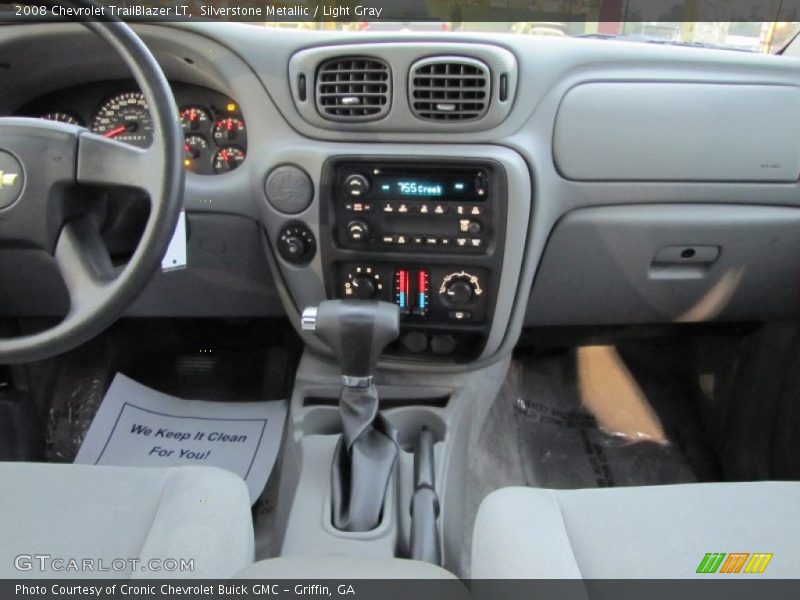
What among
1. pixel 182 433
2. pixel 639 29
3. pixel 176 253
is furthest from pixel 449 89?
pixel 182 433

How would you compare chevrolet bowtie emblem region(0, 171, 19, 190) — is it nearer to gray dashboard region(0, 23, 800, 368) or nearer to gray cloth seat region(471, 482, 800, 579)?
gray dashboard region(0, 23, 800, 368)

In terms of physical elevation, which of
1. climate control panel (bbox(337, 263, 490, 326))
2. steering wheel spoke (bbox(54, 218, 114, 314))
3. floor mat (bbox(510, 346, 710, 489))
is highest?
steering wheel spoke (bbox(54, 218, 114, 314))

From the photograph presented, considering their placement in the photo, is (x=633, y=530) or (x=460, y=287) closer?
(x=633, y=530)

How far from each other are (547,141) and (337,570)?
86cm

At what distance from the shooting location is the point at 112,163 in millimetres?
918

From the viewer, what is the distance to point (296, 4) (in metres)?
1.28

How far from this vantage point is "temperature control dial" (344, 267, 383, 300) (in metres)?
1.38

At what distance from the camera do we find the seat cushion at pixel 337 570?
78 cm

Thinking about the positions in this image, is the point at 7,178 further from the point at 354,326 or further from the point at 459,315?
the point at 459,315

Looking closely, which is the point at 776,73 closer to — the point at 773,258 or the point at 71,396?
the point at 773,258

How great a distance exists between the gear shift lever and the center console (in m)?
0.19

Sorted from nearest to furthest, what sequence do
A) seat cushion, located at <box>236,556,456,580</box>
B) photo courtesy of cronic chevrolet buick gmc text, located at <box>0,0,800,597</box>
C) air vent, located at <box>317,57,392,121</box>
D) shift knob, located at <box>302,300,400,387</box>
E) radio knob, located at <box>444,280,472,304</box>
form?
seat cushion, located at <box>236,556,456,580</box>, photo courtesy of cronic chevrolet buick gmc text, located at <box>0,0,800,597</box>, shift knob, located at <box>302,300,400,387</box>, air vent, located at <box>317,57,392,121</box>, radio knob, located at <box>444,280,472,304</box>

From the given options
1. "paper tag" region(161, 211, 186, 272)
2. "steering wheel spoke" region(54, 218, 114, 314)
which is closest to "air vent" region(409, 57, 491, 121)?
"paper tag" region(161, 211, 186, 272)

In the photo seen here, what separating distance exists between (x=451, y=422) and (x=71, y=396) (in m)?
1.02
